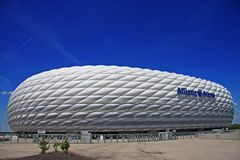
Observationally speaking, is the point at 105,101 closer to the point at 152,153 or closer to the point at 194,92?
the point at 194,92

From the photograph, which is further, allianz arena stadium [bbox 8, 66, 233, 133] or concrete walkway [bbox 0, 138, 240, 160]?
allianz arena stadium [bbox 8, 66, 233, 133]

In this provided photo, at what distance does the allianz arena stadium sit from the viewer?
37.7 m

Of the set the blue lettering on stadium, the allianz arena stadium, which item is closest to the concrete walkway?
the allianz arena stadium

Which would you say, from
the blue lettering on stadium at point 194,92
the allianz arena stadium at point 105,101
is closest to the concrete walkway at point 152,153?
the allianz arena stadium at point 105,101

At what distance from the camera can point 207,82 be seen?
50250 mm

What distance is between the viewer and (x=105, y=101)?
3762 cm

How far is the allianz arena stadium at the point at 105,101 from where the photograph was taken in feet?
124

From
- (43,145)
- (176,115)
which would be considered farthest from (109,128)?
(43,145)

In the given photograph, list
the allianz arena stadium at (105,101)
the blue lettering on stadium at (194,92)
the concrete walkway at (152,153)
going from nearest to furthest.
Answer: the concrete walkway at (152,153)
the allianz arena stadium at (105,101)
the blue lettering on stadium at (194,92)

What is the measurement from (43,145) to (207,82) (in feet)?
140

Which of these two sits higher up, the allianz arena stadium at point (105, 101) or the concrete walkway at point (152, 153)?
the allianz arena stadium at point (105, 101)

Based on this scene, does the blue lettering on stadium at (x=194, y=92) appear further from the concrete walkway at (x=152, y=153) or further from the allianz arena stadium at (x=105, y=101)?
the concrete walkway at (x=152, y=153)

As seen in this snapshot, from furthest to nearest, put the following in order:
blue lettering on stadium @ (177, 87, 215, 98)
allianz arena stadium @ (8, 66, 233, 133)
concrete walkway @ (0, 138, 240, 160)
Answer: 1. blue lettering on stadium @ (177, 87, 215, 98)
2. allianz arena stadium @ (8, 66, 233, 133)
3. concrete walkway @ (0, 138, 240, 160)

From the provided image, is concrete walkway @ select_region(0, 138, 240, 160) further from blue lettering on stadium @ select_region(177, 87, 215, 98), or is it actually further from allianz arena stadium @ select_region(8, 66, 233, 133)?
blue lettering on stadium @ select_region(177, 87, 215, 98)
